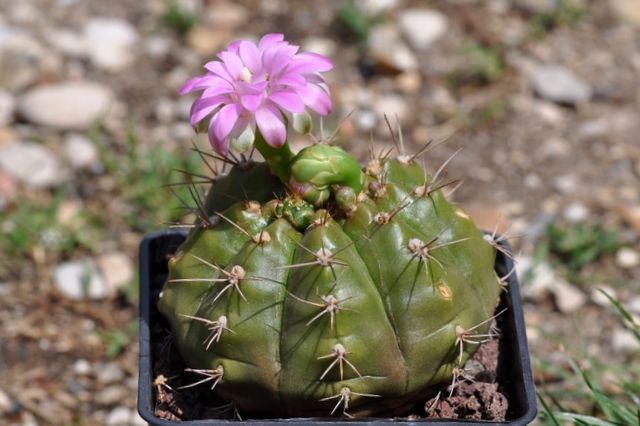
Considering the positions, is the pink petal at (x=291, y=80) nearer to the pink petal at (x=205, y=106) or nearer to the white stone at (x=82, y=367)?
A: the pink petal at (x=205, y=106)

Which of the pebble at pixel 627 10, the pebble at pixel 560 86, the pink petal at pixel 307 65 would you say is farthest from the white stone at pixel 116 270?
the pebble at pixel 627 10

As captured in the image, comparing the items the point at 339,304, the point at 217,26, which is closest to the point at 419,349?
the point at 339,304

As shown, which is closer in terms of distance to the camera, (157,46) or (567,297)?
(567,297)

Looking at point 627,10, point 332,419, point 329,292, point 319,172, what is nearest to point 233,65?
point 319,172

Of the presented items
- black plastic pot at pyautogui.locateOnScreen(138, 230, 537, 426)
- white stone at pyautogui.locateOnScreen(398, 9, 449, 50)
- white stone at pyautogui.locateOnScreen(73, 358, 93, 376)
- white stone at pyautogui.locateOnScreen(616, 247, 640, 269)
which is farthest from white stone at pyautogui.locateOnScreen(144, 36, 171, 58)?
white stone at pyautogui.locateOnScreen(616, 247, 640, 269)

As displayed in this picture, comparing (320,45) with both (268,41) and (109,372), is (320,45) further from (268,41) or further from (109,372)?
(268,41)

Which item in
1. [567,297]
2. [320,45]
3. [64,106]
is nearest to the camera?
[567,297]
